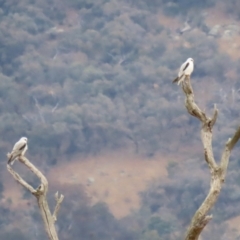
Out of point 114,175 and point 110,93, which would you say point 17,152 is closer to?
point 114,175

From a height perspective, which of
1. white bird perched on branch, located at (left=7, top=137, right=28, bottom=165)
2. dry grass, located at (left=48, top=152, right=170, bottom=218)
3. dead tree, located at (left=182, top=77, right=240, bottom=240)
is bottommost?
dry grass, located at (left=48, top=152, right=170, bottom=218)

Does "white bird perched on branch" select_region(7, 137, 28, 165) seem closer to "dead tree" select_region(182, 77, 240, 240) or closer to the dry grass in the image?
"dead tree" select_region(182, 77, 240, 240)

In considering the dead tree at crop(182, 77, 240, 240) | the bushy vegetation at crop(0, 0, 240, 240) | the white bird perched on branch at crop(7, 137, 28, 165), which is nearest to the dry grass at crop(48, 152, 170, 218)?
the bushy vegetation at crop(0, 0, 240, 240)

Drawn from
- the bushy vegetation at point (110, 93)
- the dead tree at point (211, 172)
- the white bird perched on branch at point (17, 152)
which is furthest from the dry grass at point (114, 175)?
the dead tree at point (211, 172)

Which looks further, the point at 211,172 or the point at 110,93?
the point at 110,93

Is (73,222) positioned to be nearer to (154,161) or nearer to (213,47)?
(154,161)

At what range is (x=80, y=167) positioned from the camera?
4012 cm

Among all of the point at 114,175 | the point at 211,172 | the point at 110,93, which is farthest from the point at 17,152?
the point at 110,93

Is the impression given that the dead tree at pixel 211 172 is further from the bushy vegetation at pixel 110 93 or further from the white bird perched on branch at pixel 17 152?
the bushy vegetation at pixel 110 93

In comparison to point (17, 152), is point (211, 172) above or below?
above

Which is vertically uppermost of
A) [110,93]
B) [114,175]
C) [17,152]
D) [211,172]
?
[211,172]

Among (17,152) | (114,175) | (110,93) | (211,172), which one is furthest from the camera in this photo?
(110,93)

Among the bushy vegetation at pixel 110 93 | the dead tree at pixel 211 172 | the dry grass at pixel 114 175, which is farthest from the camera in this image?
the dry grass at pixel 114 175

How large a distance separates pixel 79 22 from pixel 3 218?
18.3 meters
